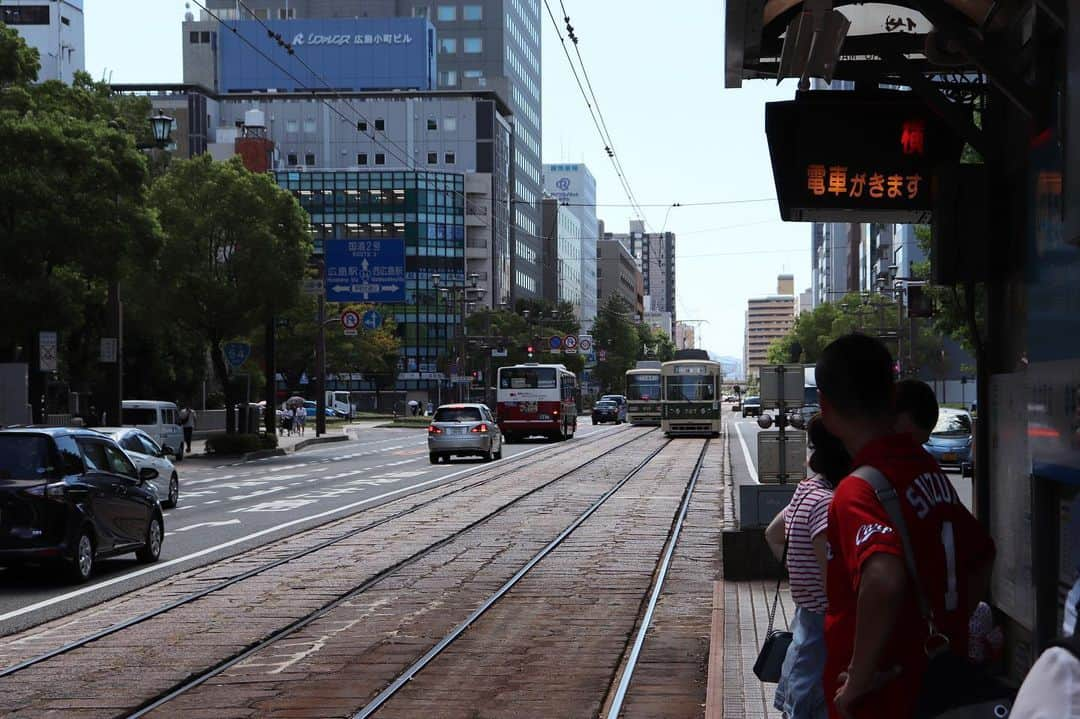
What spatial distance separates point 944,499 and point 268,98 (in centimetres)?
12718

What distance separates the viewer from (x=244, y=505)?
2528 centimetres

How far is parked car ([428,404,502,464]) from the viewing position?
39562 mm

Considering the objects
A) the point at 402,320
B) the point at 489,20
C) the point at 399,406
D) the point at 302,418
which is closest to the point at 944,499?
the point at 302,418

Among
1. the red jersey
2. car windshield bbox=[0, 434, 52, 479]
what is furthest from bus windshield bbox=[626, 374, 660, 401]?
the red jersey

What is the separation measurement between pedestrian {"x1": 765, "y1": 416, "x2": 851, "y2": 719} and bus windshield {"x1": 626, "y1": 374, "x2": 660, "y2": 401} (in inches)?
2704

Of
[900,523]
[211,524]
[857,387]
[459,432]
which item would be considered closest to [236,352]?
[459,432]

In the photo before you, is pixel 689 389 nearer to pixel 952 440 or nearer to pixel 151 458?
pixel 952 440

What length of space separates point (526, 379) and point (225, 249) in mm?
14587

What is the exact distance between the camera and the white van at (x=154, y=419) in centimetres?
3944

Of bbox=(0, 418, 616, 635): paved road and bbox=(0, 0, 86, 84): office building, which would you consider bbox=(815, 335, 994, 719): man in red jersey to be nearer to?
bbox=(0, 418, 616, 635): paved road

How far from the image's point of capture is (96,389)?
5406cm

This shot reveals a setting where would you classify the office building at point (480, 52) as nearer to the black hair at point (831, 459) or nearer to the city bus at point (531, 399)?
the city bus at point (531, 399)

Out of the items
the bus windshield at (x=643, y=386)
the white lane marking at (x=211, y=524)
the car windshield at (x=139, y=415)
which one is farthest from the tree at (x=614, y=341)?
the white lane marking at (x=211, y=524)

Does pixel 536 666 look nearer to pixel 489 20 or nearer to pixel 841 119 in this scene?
pixel 841 119
